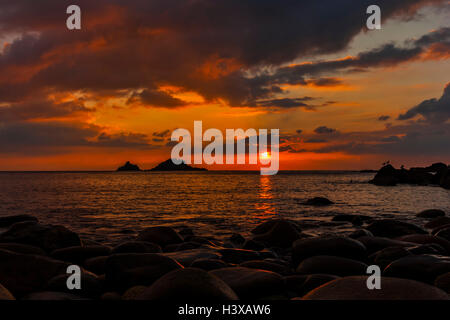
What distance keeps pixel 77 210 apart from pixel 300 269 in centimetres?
1971

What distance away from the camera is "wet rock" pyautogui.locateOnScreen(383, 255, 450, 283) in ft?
20.1

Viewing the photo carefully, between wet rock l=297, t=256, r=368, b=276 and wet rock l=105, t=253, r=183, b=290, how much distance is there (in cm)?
283

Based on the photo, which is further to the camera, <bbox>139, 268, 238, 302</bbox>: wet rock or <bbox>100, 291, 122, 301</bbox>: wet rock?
<bbox>100, 291, 122, 301</bbox>: wet rock

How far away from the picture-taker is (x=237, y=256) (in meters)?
8.68

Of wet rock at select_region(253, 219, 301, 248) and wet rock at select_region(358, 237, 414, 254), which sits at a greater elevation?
wet rock at select_region(358, 237, 414, 254)

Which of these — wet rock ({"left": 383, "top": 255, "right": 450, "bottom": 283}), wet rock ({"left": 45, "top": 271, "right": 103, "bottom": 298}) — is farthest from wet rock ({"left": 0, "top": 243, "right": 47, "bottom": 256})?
wet rock ({"left": 383, "top": 255, "right": 450, "bottom": 283})

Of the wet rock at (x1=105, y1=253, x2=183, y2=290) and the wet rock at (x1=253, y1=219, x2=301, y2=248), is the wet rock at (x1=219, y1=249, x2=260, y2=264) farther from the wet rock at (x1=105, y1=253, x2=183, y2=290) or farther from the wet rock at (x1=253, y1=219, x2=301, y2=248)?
the wet rock at (x1=253, y1=219, x2=301, y2=248)

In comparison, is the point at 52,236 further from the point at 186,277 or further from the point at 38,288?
the point at 186,277

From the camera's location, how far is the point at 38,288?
602 centimetres

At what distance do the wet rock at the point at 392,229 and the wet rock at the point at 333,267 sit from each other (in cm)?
626

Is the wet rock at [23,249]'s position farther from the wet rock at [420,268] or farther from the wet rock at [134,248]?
the wet rock at [420,268]

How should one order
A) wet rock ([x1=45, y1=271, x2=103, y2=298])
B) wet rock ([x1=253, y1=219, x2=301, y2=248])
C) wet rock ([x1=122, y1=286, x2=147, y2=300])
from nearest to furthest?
wet rock ([x1=122, y1=286, x2=147, y2=300]) → wet rock ([x1=45, y1=271, x2=103, y2=298]) → wet rock ([x1=253, y1=219, x2=301, y2=248])
